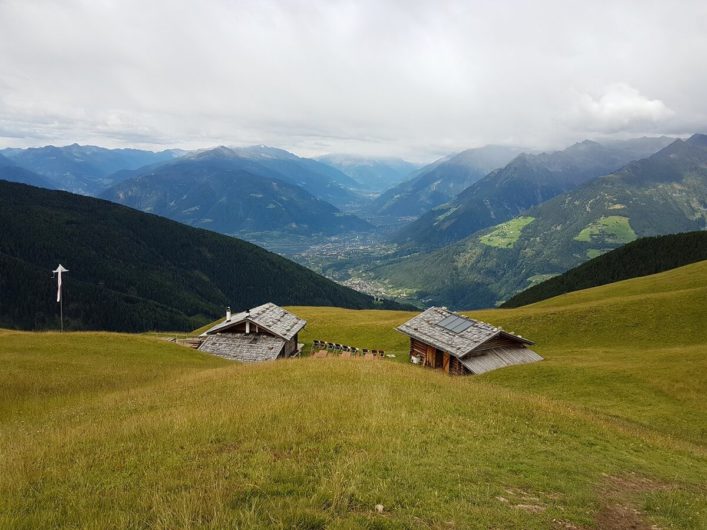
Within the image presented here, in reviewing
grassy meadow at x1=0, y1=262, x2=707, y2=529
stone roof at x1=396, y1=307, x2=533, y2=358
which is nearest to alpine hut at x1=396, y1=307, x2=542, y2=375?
stone roof at x1=396, y1=307, x2=533, y2=358

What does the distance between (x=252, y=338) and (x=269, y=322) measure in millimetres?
2981

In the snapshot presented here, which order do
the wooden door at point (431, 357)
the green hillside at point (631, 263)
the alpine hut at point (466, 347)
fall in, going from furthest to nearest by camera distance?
1. the green hillside at point (631, 263)
2. the wooden door at point (431, 357)
3. the alpine hut at point (466, 347)

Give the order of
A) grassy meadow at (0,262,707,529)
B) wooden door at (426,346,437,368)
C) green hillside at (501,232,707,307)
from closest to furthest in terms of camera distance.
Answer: grassy meadow at (0,262,707,529) → wooden door at (426,346,437,368) → green hillside at (501,232,707,307)

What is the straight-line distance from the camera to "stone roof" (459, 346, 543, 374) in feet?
145

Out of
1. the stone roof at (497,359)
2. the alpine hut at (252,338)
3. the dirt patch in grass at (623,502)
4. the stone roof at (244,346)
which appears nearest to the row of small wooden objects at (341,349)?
the alpine hut at (252,338)

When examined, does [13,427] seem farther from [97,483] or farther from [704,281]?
[704,281]

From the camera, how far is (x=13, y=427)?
55.3ft

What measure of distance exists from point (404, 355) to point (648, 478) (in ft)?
145

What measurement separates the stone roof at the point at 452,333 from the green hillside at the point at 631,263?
96.1 meters

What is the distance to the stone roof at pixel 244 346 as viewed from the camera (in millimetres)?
52491

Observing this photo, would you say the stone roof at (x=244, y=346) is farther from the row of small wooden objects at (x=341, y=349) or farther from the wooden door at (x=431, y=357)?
the wooden door at (x=431, y=357)

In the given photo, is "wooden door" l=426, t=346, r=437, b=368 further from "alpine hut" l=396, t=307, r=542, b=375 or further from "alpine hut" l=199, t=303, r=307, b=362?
"alpine hut" l=199, t=303, r=307, b=362

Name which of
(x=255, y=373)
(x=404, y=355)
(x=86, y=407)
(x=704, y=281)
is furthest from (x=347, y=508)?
(x=704, y=281)

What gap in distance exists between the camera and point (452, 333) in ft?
163
